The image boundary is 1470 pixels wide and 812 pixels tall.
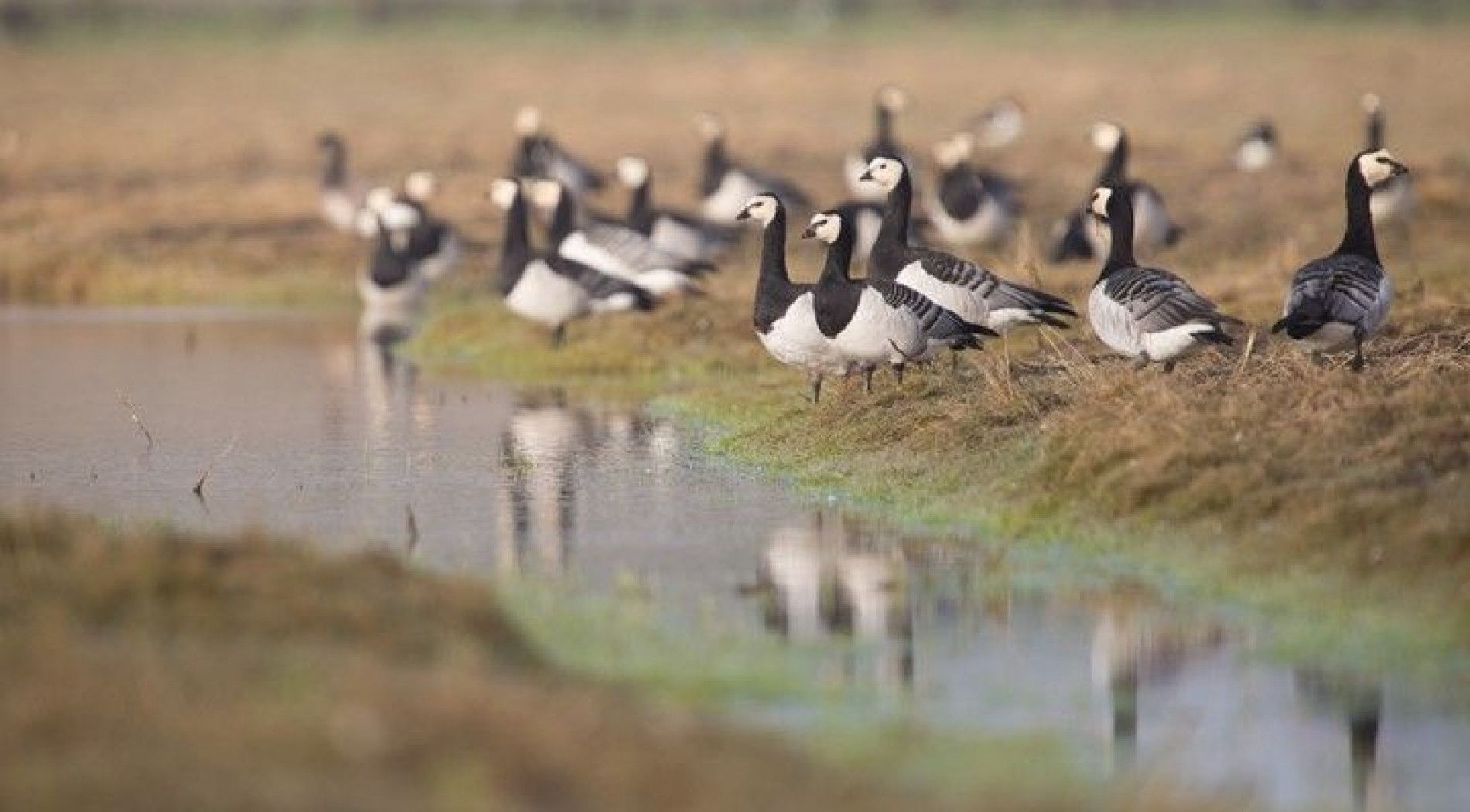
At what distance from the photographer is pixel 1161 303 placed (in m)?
15.5

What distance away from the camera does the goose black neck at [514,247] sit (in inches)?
975

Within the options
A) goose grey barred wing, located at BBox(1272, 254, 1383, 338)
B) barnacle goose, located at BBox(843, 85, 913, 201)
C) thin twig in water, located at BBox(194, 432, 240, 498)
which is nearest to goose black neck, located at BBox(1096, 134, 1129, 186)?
barnacle goose, located at BBox(843, 85, 913, 201)

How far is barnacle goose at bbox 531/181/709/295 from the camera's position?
25.8 m

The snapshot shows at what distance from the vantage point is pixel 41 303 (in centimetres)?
3234

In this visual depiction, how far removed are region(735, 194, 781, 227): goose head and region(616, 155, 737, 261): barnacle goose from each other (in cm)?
1035

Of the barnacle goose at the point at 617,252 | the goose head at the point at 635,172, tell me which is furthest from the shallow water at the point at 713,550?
the goose head at the point at 635,172

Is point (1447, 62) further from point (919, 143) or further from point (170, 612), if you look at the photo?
point (170, 612)

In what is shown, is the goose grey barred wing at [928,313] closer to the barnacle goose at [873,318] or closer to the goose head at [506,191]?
the barnacle goose at [873,318]

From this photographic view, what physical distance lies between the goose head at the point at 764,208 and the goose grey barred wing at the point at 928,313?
4.59 ft

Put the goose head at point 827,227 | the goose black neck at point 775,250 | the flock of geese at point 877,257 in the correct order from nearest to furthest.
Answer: the flock of geese at point 877,257 → the goose head at point 827,227 → the goose black neck at point 775,250

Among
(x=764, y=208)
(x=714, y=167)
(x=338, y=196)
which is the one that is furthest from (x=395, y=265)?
(x=764, y=208)

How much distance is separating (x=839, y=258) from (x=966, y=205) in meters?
13.0

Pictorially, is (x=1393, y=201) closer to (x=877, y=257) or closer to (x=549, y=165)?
(x=877, y=257)

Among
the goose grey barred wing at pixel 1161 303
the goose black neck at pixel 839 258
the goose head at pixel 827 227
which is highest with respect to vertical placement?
the goose head at pixel 827 227
